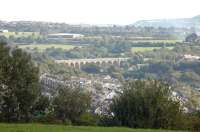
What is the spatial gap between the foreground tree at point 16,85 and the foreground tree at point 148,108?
12.8ft

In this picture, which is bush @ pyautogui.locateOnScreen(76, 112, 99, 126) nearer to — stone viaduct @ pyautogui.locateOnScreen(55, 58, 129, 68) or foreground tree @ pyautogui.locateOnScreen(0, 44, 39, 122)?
foreground tree @ pyautogui.locateOnScreen(0, 44, 39, 122)

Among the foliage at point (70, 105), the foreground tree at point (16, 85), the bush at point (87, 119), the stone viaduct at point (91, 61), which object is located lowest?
the stone viaduct at point (91, 61)

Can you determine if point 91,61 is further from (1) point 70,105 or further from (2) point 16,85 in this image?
(2) point 16,85

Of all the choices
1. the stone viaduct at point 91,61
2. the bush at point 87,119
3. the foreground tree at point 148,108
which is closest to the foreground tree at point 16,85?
the bush at point 87,119

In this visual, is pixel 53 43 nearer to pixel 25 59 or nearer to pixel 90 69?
pixel 90 69

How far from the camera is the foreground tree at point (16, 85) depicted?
78.8 feet

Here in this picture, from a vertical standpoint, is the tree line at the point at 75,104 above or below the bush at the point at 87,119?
above

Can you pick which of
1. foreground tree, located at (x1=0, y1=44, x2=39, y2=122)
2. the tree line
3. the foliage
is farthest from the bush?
foreground tree, located at (x1=0, y1=44, x2=39, y2=122)

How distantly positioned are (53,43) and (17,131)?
266 feet

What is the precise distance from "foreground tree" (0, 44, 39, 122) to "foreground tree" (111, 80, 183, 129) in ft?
12.8

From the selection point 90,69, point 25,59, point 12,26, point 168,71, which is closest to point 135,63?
point 90,69

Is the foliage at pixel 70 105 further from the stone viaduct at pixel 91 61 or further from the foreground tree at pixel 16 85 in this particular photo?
the stone viaduct at pixel 91 61

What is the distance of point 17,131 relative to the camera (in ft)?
49.1

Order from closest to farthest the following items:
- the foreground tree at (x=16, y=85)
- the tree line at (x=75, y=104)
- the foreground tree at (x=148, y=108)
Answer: the foreground tree at (x=148, y=108)
the tree line at (x=75, y=104)
the foreground tree at (x=16, y=85)
